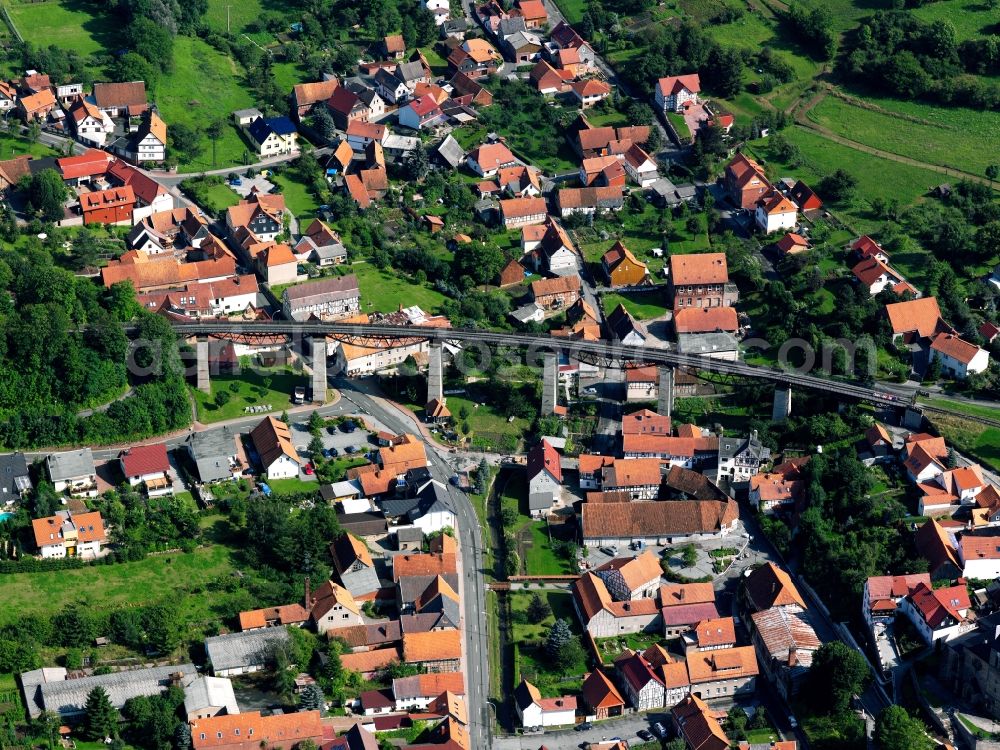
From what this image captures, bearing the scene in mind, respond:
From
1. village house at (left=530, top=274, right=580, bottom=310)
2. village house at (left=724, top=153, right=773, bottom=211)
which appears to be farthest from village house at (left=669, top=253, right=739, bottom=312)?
village house at (left=724, top=153, right=773, bottom=211)

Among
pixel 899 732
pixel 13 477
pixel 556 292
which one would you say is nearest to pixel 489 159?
pixel 556 292

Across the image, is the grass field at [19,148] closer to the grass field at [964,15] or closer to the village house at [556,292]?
the village house at [556,292]


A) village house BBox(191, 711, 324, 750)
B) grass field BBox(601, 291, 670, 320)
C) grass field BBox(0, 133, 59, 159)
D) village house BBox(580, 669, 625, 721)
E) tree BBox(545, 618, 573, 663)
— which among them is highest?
grass field BBox(0, 133, 59, 159)

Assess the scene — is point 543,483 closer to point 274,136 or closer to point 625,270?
point 625,270

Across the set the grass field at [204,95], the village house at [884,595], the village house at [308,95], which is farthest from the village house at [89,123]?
the village house at [884,595]

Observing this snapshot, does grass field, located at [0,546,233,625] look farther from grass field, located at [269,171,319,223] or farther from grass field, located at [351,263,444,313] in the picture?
grass field, located at [269,171,319,223]

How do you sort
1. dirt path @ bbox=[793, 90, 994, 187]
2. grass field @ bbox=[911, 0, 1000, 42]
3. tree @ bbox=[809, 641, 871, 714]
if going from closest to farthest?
tree @ bbox=[809, 641, 871, 714], dirt path @ bbox=[793, 90, 994, 187], grass field @ bbox=[911, 0, 1000, 42]
